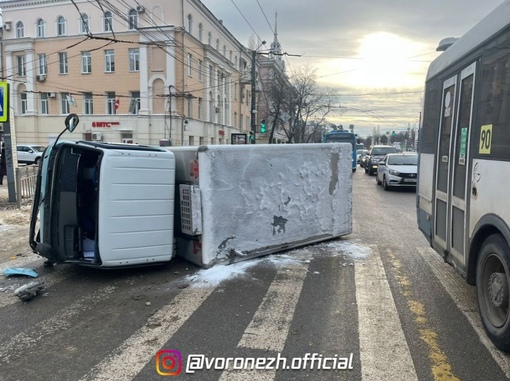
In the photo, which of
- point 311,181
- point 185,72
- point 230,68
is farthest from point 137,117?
point 311,181

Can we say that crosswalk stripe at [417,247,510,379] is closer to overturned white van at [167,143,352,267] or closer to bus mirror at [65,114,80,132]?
overturned white van at [167,143,352,267]

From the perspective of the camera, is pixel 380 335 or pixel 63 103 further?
pixel 63 103

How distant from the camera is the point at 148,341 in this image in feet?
12.4

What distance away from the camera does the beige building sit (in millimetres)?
38312

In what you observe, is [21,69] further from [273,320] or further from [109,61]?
[273,320]

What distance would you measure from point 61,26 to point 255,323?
148 ft

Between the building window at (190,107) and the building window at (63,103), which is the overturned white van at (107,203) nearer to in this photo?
the building window at (190,107)

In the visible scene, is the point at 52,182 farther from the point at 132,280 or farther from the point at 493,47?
the point at 493,47

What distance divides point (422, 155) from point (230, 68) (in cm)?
5069

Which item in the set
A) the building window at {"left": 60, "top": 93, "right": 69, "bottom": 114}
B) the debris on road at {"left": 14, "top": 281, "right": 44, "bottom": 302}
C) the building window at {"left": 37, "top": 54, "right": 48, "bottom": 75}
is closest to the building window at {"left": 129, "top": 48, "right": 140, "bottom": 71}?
the building window at {"left": 60, "top": 93, "right": 69, "bottom": 114}

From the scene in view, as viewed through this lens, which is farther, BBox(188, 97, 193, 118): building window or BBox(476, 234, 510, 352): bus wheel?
BBox(188, 97, 193, 118): building window

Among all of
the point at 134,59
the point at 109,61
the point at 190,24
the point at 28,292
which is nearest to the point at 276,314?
the point at 28,292

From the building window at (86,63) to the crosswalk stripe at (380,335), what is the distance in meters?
41.5

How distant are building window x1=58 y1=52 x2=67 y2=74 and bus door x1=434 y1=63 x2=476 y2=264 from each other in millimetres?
43545
